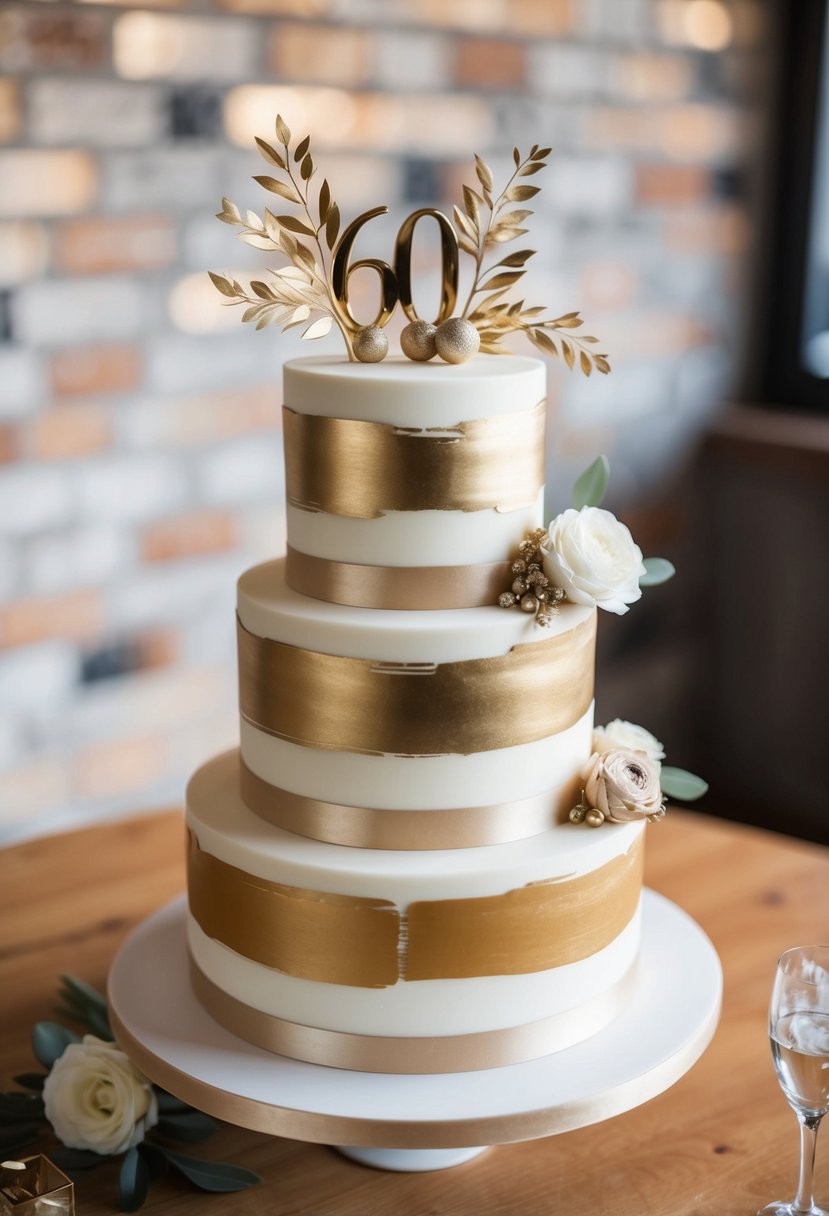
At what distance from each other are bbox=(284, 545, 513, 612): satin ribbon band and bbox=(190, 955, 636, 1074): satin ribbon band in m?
0.33

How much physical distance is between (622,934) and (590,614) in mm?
266

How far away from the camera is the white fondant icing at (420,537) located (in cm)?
102

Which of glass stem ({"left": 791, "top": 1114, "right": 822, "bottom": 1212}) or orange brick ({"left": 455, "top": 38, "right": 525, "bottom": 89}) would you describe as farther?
orange brick ({"left": 455, "top": 38, "right": 525, "bottom": 89})

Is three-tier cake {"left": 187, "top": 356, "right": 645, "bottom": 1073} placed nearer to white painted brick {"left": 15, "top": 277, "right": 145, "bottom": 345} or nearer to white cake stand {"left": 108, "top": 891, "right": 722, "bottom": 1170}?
white cake stand {"left": 108, "top": 891, "right": 722, "bottom": 1170}

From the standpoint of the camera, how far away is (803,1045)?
0.94 meters

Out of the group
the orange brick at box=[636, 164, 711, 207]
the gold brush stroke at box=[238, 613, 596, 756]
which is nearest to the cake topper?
the gold brush stroke at box=[238, 613, 596, 756]

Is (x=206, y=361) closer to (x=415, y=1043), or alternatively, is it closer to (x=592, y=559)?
(x=592, y=559)

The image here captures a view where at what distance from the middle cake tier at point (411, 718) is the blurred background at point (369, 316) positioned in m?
1.10

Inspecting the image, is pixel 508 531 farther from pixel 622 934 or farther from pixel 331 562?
pixel 622 934

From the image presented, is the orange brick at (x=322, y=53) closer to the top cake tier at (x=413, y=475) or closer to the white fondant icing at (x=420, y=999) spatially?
the top cake tier at (x=413, y=475)

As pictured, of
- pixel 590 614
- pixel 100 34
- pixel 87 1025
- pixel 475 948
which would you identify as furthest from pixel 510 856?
pixel 100 34

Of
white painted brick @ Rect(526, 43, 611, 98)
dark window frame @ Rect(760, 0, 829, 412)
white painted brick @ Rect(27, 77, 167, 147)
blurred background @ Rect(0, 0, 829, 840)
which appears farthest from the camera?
dark window frame @ Rect(760, 0, 829, 412)

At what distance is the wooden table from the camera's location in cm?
102

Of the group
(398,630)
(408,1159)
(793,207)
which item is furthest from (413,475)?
(793,207)
